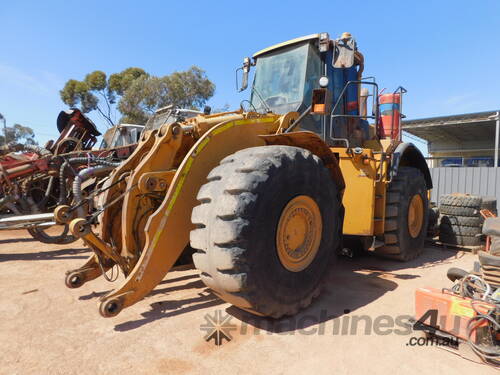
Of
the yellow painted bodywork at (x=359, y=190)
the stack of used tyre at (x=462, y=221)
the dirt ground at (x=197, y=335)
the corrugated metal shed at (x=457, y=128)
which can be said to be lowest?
the dirt ground at (x=197, y=335)

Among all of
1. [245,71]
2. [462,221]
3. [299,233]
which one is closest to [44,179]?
[245,71]

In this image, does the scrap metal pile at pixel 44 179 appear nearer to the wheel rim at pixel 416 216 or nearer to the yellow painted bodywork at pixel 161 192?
the yellow painted bodywork at pixel 161 192

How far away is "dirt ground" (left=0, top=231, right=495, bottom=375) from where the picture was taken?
2.38 metres

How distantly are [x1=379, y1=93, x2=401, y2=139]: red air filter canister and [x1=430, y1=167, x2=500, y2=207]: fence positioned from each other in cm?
537

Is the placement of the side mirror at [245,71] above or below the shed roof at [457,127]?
below

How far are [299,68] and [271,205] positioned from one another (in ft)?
8.57

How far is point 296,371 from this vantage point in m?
2.33

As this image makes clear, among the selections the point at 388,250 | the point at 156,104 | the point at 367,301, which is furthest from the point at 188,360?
the point at 156,104

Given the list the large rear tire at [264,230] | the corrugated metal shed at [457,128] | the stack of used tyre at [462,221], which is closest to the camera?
the large rear tire at [264,230]

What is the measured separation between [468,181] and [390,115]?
5755 millimetres

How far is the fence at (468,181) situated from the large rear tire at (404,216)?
579cm

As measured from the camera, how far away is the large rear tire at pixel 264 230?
2.57 m

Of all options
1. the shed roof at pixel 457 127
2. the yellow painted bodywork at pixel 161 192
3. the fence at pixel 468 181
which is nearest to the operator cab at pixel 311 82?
the yellow painted bodywork at pixel 161 192

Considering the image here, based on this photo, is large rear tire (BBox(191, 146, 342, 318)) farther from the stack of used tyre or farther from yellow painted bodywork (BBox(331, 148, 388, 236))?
the stack of used tyre
